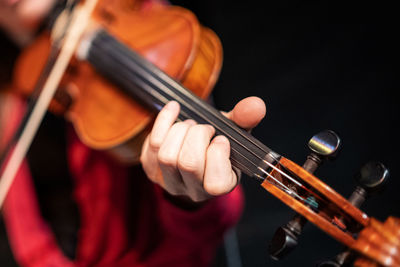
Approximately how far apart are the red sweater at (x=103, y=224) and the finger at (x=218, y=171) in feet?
1.07

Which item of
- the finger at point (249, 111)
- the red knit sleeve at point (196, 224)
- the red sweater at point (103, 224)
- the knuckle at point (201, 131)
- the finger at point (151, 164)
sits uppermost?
the finger at point (249, 111)

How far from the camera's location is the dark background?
52cm

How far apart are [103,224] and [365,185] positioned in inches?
25.3

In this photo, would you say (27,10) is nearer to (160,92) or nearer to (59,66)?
(59,66)

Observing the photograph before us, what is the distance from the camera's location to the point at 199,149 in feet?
1.25

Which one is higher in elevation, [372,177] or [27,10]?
[372,177]

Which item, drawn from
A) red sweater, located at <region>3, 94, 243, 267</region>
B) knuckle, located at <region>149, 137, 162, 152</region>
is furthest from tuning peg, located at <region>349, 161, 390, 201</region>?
red sweater, located at <region>3, 94, 243, 267</region>

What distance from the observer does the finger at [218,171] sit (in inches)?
14.7

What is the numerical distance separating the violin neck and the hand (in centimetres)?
2

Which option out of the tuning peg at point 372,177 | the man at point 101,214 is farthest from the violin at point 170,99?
the man at point 101,214

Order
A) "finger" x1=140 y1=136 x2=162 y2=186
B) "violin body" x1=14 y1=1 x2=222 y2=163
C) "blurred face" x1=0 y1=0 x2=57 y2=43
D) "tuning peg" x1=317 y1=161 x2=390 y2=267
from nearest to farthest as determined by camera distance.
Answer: "tuning peg" x1=317 y1=161 x2=390 y2=267 < "finger" x1=140 y1=136 x2=162 y2=186 < "violin body" x1=14 y1=1 x2=222 y2=163 < "blurred face" x1=0 y1=0 x2=57 y2=43

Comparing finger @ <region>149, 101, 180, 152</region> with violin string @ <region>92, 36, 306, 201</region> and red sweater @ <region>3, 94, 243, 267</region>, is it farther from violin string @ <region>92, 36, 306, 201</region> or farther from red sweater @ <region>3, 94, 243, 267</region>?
red sweater @ <region>3, 94, 243, 267</region>

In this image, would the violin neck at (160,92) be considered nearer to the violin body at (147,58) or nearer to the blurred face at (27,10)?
the violin body at (147,58)

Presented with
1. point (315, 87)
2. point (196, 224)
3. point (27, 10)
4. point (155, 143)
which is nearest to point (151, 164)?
point (155, 143)
